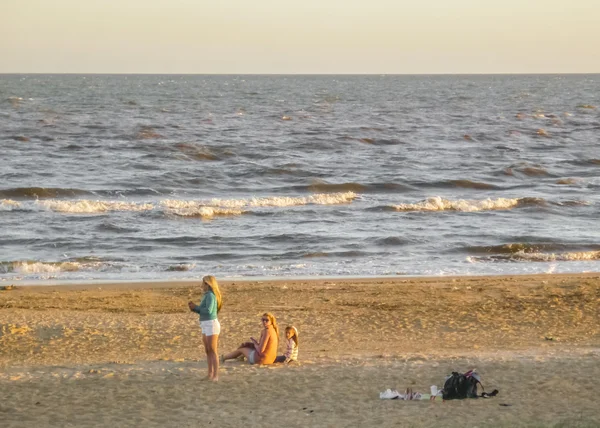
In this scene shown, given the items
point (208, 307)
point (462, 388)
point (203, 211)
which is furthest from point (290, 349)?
point (203, 211)

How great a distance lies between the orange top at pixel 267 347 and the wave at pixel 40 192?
20013 millimetres

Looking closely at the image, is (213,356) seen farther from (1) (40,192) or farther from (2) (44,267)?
(1) (40,192)

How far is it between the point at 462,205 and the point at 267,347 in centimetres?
1770

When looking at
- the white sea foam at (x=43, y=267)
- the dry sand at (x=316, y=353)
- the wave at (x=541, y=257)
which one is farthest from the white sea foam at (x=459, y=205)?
the white sea foam at (x=43, y=267)

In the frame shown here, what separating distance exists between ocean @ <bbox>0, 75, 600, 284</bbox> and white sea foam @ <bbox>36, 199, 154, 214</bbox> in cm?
6

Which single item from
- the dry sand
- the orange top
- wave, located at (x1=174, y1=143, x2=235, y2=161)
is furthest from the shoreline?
wave, located at (x1=174, y1=143, x2=235, y2=161)

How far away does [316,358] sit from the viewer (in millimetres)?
12188

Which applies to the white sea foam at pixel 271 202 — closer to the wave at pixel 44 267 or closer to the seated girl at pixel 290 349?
the wave at pixel 44 267

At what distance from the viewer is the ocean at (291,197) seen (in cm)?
2059

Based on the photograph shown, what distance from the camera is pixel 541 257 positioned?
2117 cm

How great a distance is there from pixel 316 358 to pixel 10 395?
13.0ft

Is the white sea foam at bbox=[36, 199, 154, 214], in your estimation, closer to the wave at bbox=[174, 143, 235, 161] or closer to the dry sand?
the dry sand

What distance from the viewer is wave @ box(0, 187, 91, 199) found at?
30.3 metres

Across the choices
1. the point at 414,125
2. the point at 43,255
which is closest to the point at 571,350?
the point at 43,255
